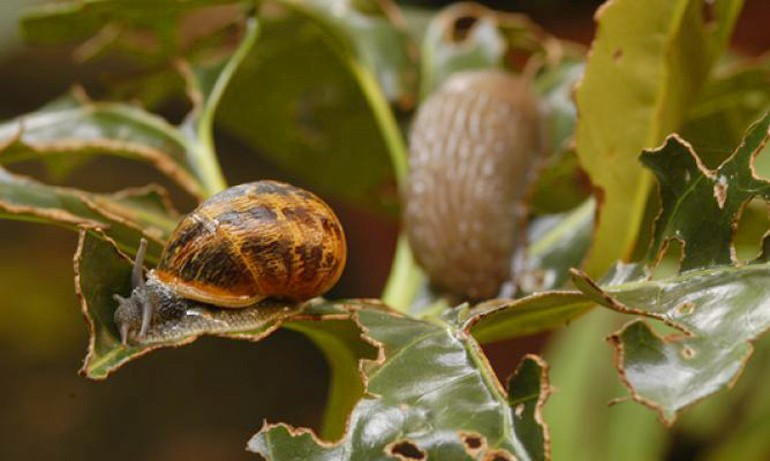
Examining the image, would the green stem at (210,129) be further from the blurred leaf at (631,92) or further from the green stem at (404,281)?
the blurred leaf at (631,92)

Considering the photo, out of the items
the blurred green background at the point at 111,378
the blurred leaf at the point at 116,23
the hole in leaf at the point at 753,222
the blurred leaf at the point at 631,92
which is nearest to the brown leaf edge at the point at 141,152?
the blurred leaf at the point at 116,23

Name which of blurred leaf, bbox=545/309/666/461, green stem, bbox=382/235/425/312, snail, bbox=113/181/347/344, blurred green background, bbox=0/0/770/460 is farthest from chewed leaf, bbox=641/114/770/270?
blurred green background, bbox=0/0/770/460

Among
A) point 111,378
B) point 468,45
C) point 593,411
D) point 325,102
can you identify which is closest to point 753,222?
point 468,45

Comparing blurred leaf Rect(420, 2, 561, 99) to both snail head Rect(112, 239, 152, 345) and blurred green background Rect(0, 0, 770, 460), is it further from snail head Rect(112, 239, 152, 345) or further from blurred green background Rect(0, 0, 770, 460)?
blurred green background Rect(0, 0, 770, 460)

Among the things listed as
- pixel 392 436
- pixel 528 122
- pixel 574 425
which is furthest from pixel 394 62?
pixel 574 425

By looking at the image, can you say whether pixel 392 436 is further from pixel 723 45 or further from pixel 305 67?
pixel 305 67

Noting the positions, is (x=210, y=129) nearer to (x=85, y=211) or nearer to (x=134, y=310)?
(x=85, y=211)
